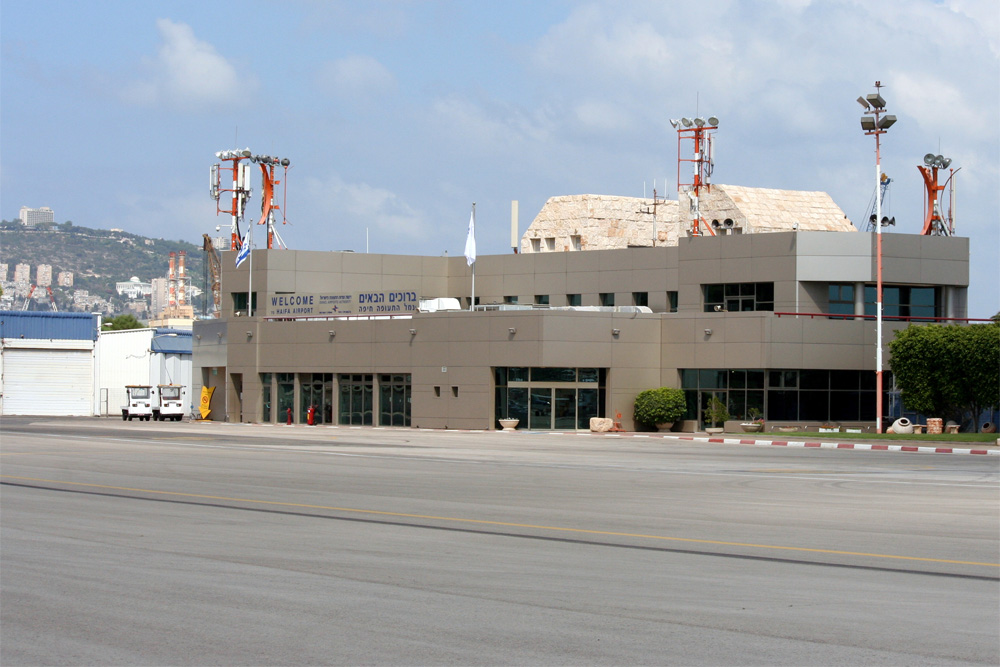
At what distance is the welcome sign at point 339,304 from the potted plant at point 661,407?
12.5 m

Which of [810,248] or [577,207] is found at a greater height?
[577,207]

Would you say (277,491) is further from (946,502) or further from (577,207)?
(577,207)

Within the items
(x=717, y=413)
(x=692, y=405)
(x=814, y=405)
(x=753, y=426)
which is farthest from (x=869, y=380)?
(x=692, y=405)

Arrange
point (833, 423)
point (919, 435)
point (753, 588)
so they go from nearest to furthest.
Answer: point (753, 588) → point (919, 435) → point (833, 423)

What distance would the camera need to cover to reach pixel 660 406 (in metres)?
49.0

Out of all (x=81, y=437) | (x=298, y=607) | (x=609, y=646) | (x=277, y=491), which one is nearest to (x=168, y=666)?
(x=298, y=607)

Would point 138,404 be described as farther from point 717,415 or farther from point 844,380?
point 844,380

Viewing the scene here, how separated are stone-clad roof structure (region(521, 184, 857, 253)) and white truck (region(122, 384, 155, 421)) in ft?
85.1

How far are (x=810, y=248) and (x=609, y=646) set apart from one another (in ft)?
146

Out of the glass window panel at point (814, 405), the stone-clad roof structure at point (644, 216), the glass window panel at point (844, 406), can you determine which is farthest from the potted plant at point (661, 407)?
the stone-clad roof structure at point (644, 216)

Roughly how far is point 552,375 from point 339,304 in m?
13.4

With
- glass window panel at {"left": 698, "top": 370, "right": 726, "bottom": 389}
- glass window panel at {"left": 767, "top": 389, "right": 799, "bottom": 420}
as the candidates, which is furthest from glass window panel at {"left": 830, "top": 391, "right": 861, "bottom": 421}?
glass window panel at {"left": 698, "top": 370, "right": 726, "bottom": 389}

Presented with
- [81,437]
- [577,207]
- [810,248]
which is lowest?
[81,437]

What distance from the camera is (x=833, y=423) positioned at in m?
Answer: 49.5
